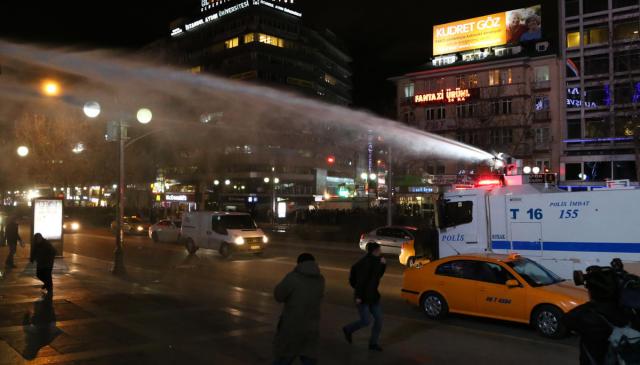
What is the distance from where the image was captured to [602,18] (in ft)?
151

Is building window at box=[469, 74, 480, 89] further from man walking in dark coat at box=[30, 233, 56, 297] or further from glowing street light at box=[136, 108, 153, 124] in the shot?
man walking in dark coat at box=[30, 233, 56, 297]

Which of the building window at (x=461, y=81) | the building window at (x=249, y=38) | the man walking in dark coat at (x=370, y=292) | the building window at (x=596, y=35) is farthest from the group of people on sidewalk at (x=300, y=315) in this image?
the building window at (x=249, y=38)

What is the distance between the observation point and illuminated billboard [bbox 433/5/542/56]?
50281 mm

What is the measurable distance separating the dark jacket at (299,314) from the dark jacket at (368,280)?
2405 mm

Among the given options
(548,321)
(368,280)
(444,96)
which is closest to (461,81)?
(444,96)

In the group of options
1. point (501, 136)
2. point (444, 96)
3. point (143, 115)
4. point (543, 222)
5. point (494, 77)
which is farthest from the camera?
point (444, 96)

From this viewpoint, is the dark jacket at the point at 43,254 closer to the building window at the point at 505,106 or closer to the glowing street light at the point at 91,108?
the glowing street light at the point at 91,108

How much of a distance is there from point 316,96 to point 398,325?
84931mm

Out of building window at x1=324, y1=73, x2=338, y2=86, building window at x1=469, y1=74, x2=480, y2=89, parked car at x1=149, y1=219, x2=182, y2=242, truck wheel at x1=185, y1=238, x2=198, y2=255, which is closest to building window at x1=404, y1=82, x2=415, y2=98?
building window at x1=469, y1=74, x2=480, y2=89

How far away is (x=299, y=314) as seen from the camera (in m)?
4.94

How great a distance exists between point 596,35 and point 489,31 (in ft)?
31.2

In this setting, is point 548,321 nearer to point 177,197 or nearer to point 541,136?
point 541,136

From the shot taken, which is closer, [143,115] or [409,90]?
[143,115]

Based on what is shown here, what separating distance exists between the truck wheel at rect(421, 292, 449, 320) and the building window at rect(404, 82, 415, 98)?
46.2 meters
